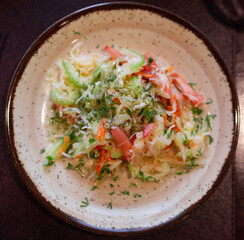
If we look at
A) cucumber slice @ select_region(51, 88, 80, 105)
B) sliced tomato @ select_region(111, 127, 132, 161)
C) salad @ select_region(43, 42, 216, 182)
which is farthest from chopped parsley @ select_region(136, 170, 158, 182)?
cucumber slice @ select_region(51, 88, 80, 105)

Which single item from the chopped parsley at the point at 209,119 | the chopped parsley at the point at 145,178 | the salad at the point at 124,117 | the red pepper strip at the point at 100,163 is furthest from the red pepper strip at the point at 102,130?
the chopped parsley at the point at 209,119

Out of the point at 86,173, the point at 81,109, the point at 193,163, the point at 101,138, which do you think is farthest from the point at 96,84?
the point at 193,163

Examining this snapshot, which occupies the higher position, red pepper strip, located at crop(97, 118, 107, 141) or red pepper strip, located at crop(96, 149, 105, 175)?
red pepper strip, located at crop(97, 118, 107, 141)

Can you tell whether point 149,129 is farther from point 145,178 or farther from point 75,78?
point 75,78

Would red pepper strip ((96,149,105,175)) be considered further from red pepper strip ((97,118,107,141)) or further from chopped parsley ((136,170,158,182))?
chopped parsley ((136,170,158,182))

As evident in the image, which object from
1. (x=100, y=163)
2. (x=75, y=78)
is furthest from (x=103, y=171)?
(x=75, y=78)

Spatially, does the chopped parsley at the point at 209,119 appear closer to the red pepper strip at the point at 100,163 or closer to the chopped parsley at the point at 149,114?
the chopped parsley at the point at 149,114

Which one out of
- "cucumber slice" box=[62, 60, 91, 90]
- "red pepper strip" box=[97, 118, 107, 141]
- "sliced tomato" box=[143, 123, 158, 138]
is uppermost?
"cucumber slice" box=[62, 60, 91, 90]
